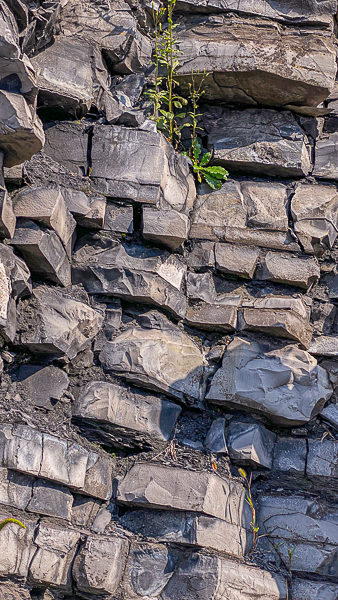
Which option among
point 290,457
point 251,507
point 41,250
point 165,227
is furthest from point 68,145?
point 251,507

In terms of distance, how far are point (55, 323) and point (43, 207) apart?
0.73 meters

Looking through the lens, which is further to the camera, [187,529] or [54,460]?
[187,529]

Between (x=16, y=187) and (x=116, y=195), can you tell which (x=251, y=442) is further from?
(x=16, y=187)

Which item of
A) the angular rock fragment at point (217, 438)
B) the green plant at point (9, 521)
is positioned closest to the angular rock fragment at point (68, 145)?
the angular rock fragment at point (217, 438)

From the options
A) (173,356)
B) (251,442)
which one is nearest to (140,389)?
(173,356)

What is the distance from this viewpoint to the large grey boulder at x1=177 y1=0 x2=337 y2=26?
16.6ft

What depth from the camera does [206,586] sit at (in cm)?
341

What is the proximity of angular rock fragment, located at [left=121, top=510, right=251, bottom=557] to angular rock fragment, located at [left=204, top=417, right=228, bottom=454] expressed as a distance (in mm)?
449

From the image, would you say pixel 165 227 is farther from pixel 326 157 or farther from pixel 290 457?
pixel 290 457

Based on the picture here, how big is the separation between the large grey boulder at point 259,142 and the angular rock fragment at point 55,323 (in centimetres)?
180

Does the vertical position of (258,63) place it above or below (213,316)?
above

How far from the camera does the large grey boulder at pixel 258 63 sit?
4.74 m

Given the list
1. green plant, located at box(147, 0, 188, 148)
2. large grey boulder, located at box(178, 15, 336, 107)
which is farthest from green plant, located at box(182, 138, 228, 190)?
large grey boulder, located at box(178, 15, 336, 107)

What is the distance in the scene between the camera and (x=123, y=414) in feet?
12.5
